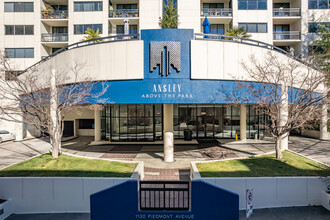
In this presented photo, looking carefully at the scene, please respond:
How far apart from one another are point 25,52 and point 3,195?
2824 cm

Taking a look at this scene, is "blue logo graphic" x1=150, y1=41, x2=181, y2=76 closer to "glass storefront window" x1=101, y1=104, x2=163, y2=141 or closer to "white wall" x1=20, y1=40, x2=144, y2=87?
"white wall" x1=20, y1=40, x2=144, y2=87

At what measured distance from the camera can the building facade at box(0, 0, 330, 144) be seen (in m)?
11.7

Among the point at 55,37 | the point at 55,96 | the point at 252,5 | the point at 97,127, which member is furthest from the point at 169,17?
the point at 55,96

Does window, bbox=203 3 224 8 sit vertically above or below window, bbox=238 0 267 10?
above

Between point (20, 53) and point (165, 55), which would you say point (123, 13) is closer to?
point (20, 53)

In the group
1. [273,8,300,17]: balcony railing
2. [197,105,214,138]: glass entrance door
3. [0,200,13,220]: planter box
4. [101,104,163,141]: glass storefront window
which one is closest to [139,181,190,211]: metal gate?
[0,200,13,220]: planter box

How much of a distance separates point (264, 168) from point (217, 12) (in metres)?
26.3

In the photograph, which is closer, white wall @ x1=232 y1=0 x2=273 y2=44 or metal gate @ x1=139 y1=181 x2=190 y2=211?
metal gate @ x1=139 y1=181 x2=190 y2=211

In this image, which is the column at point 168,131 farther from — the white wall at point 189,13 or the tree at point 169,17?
the white wall at point 189,13

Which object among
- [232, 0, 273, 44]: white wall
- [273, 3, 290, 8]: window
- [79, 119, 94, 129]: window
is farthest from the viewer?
[273, 3, 290, 8]: window

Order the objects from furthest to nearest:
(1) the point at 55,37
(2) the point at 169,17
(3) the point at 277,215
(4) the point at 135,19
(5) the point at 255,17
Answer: (1) the point at 55,37, (4) the point at 135,19, (5) the point at 255,17, (2) the point at 169,17, (3) the point at 277,215

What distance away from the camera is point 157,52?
452 inches

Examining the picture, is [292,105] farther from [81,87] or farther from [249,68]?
[81,87]

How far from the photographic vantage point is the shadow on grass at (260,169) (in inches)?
381
